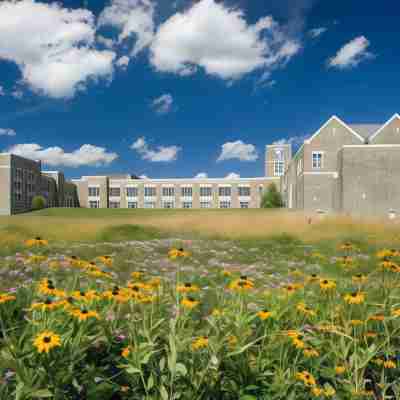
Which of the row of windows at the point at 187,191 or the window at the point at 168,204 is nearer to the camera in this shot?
the row of windows at the point at 187,191

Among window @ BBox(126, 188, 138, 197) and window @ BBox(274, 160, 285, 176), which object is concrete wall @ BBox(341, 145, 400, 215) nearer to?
window @ BBox(274, 160, 285, 176)

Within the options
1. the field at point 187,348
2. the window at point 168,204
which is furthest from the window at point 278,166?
the field at point 187,348

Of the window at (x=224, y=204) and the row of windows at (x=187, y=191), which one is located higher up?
the row of windows at (x=187, y=191)

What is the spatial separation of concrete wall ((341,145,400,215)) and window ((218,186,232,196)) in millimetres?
46922

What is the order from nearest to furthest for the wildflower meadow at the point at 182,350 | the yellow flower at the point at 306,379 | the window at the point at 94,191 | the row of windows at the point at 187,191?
1. the wildflower meadow at the point at 182,350
2. the yellow flower at the point at 306,379
3. the row of windows at the point at 187,191
4. the window at the point at 94,191

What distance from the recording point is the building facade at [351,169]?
3173cm

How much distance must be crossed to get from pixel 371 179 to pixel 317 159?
21.8 ft

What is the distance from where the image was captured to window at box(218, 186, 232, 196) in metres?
79.0

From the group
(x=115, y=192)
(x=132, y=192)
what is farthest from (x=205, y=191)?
(x=115, y=192)

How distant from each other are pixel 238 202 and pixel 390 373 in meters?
75.3

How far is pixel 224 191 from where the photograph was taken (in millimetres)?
79250

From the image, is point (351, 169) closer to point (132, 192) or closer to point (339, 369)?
point (339, 369)

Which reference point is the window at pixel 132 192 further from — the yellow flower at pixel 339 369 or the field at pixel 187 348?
the yellow flower at pixel 339 369

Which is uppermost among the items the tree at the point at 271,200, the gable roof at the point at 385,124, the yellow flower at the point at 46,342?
the gable roof at the point at 385,124
